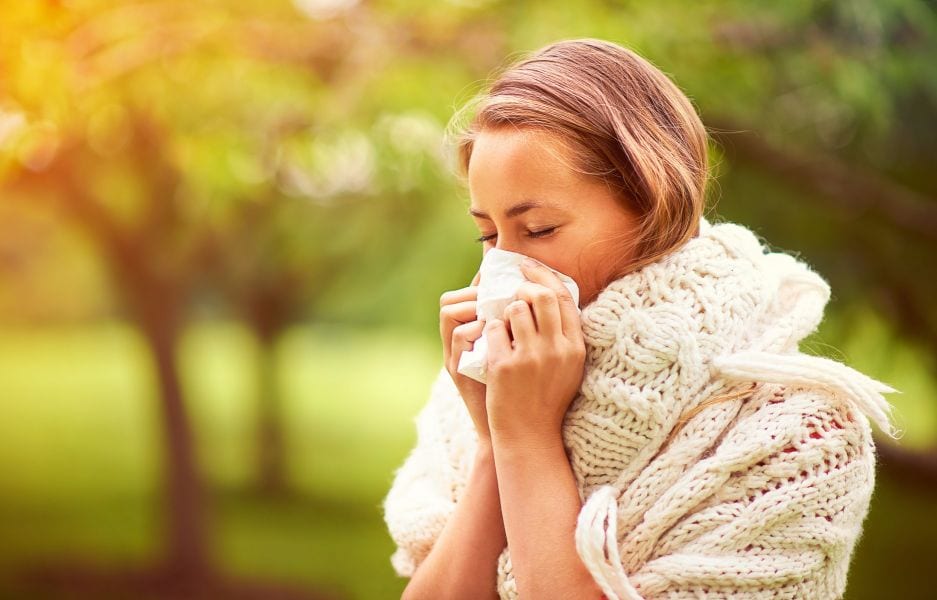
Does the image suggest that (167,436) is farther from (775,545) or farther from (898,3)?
(775,545)

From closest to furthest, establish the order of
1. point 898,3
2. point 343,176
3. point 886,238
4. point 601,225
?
point 601,225 → point 898,3 → point 886,238 → point 343,176

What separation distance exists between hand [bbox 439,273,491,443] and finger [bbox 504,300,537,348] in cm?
12

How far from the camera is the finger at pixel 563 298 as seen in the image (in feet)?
5.83

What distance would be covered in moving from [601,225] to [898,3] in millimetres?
2661

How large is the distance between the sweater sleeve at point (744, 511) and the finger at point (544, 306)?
0.31 metres

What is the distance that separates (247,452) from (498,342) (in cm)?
1375

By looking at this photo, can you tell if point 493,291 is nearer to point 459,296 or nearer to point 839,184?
point 459,296

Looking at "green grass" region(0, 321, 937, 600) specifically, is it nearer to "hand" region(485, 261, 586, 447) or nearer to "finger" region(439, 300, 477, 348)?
"hand" region(485, 261, 586, 447)

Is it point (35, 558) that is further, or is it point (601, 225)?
point (35, 558)

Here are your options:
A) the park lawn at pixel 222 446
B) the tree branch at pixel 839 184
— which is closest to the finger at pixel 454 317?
the park lawn at pixel 222 446

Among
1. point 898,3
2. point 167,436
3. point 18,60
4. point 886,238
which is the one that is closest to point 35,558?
point 167,436

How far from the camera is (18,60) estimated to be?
14.0 ft

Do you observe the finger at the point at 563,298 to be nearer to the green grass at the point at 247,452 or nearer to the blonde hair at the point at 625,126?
the blonde hair at the point at 625,126

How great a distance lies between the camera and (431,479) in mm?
2143
